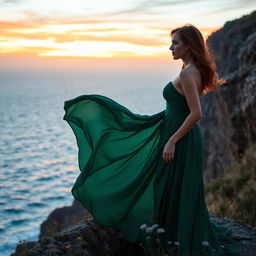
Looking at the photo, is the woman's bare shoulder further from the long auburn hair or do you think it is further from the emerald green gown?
the emerald green gown

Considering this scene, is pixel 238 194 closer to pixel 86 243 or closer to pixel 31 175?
pixel 86 243

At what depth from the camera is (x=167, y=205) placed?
4.77m

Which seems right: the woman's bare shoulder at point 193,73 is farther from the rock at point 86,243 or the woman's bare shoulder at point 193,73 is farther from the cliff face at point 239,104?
the cliff face at point 239,104

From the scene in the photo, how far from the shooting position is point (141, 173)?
482 cm

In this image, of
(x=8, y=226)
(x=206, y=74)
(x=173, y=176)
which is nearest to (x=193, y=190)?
(x=173, y=176)

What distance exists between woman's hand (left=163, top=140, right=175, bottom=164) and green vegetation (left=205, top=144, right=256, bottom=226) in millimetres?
3205

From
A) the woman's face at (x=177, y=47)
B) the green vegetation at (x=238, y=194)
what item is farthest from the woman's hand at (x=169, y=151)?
the green vegetation at (x=238, y=194)

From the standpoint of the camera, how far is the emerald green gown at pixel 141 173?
462 cm

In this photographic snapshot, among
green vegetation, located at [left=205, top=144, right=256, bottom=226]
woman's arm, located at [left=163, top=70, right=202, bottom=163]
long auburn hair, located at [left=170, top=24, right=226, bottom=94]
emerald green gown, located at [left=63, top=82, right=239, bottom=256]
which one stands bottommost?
green vegetation, located at [left=205, top=144, right=256, bottom=226]

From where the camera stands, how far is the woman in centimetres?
444

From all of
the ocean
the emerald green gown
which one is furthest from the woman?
the ocean

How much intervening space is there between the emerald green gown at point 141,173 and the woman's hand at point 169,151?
201 millimetres

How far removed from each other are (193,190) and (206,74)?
4.35ft

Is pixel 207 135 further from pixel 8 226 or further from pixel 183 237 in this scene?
pixel 183 237
